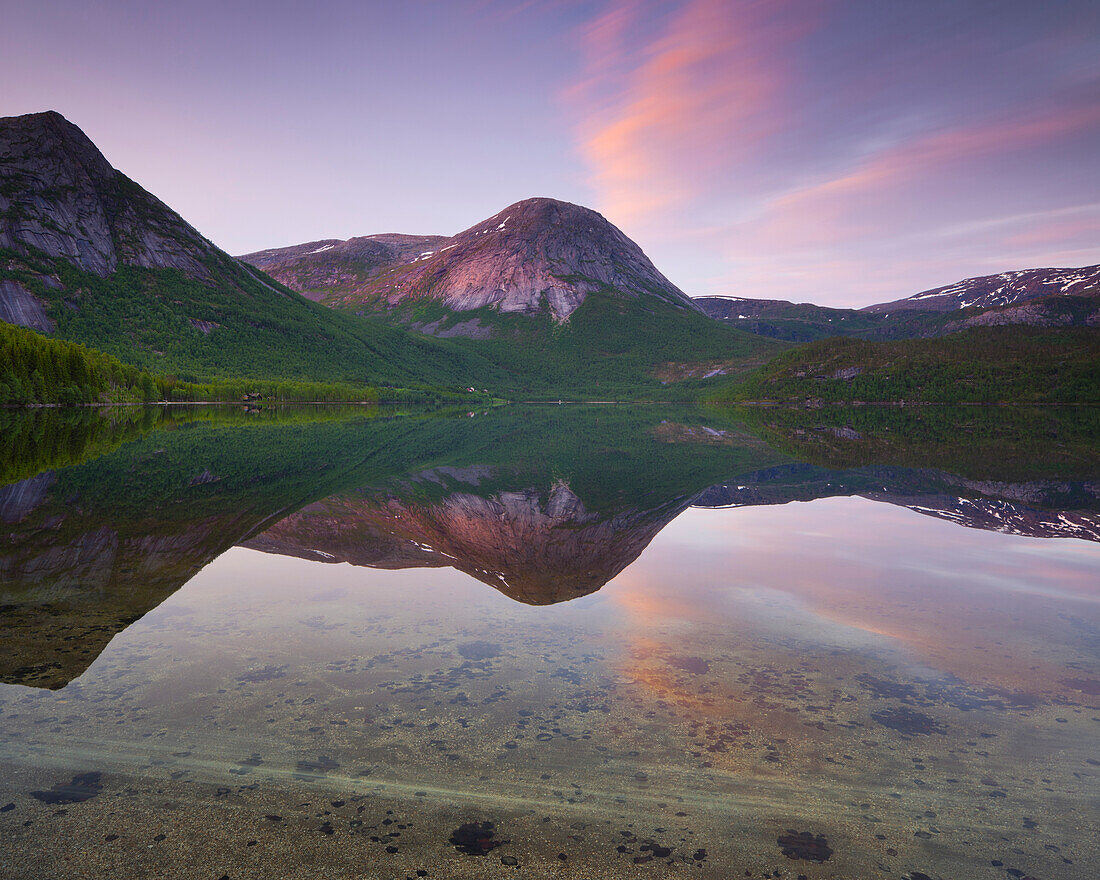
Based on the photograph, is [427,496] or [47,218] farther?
[47,218]

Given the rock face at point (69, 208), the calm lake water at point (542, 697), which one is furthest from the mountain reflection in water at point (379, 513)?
the rock face at point (69, 208)

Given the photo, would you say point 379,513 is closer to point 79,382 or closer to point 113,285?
point 79,382

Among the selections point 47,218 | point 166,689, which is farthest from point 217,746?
point 47,218

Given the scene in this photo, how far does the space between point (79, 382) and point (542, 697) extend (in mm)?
101557

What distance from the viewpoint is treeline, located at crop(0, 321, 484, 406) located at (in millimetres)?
73906

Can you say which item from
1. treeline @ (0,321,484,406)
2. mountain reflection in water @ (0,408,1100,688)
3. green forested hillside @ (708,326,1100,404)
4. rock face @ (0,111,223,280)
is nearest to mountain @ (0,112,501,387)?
rock face @ (0,111,223,280)

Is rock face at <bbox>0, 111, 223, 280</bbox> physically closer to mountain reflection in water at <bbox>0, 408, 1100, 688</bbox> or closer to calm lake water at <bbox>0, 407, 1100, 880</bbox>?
mountain reflection in water at <bbox>0, 408, 1100, 688</bbox>

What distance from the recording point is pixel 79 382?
279ft

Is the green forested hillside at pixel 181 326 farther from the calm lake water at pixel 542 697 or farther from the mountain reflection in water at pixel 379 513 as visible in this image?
the calm lake water at pixel 542 697

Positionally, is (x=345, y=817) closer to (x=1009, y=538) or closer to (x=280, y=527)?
(x=280, y=527)

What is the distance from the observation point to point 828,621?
981 cm

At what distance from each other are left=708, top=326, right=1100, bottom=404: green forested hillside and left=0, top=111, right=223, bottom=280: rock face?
179502mm

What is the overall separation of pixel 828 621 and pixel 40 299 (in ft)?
621

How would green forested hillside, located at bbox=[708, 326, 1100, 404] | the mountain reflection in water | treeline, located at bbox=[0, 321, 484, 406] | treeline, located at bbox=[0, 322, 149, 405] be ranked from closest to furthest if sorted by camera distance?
1. the mountain reflection in water
2. treeline, located at bbox=[0, 322, 149, 405]
3. treeline, located at bbox=[0, 321, 484, 406]
4. green forested hillside, located at bbox=[708, 326, 1100, 404]
